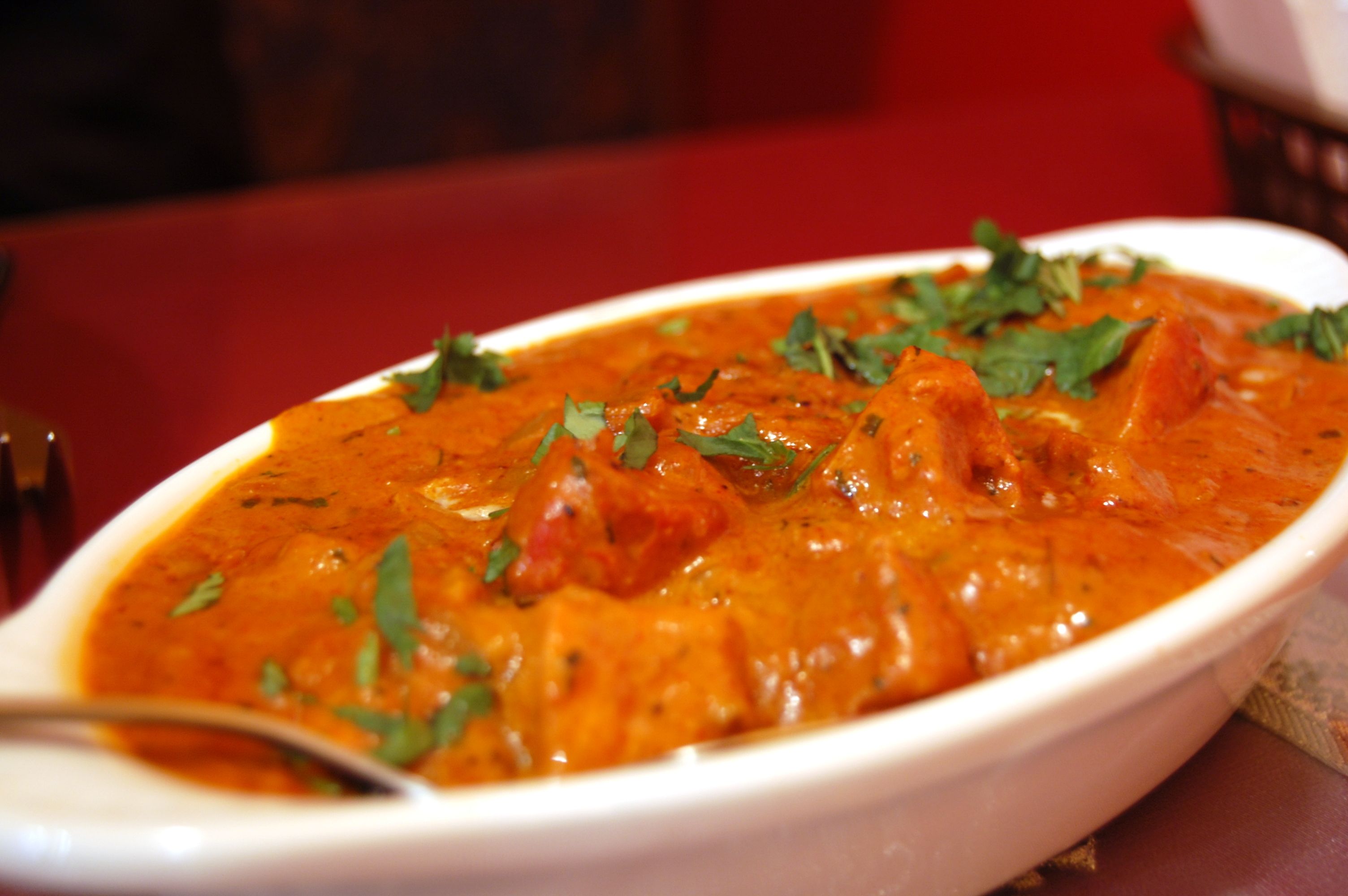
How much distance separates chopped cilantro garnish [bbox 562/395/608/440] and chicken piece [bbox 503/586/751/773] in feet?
1.74

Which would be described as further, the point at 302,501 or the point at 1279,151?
the point at 1279,151

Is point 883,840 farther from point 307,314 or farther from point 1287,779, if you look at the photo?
point 307,314

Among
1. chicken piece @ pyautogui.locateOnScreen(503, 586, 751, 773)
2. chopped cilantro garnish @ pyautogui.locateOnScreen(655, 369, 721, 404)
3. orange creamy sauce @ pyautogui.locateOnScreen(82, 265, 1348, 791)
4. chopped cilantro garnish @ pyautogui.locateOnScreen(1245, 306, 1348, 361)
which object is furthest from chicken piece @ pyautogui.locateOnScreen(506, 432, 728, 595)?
chopped cilantro garnish @ pyautogui.locateOnScreen(1245, 306, 1348, 361)

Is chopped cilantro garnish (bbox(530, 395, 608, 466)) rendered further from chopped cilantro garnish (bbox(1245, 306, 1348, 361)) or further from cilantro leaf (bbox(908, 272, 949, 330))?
chopped cilantro garnish (bbox(1245, 306, 1348, 361))

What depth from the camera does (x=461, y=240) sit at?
4.94m

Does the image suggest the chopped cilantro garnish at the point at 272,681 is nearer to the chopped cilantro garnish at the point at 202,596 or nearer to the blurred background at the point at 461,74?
the chopped cilantro garnish at the point at 202,596

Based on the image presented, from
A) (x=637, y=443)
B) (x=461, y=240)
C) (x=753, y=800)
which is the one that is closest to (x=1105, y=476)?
(x=637, y=443)

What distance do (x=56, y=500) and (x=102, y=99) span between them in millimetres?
4341

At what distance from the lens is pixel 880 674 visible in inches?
63.8

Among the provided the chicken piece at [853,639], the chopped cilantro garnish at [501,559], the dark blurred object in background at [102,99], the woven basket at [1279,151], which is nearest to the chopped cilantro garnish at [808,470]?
the chicken piece at [853,639]

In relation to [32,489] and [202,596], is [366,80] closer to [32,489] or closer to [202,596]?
[32,489]

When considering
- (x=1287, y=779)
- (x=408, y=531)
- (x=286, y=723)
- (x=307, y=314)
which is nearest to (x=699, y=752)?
(x=286, y=723)

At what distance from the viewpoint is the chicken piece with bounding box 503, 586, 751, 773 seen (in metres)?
1.54

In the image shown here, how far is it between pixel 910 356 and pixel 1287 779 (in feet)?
3.47
